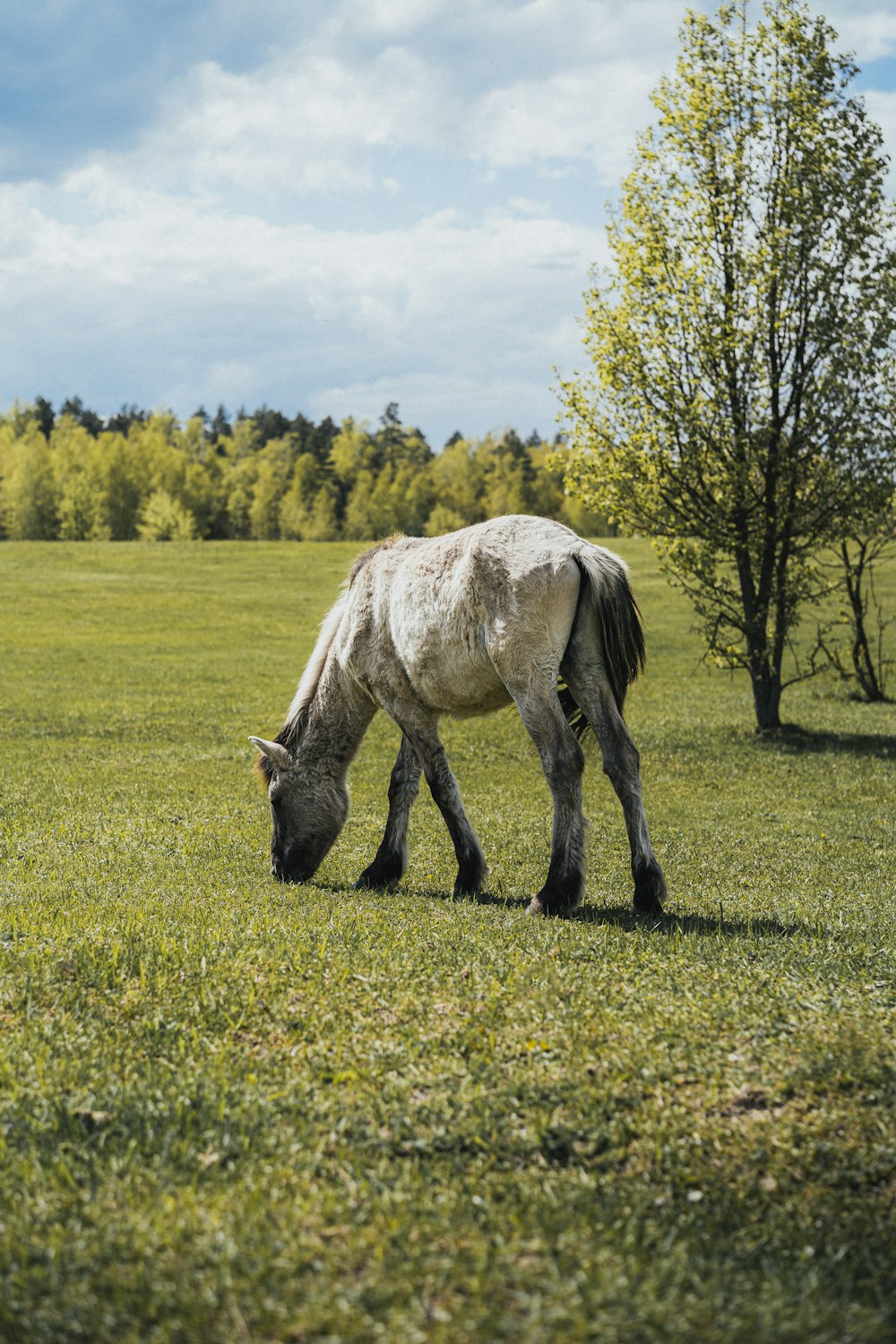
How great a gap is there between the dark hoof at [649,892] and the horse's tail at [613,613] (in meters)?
1.34

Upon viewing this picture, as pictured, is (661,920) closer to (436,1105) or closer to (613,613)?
(613,613)

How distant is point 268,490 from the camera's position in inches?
4205

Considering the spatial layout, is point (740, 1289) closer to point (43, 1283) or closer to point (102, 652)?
point (43, 1283)

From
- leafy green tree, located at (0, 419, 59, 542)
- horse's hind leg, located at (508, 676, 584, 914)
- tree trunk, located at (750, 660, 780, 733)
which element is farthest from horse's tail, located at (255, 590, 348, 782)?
leafy green tree, located at (0, 419, 59, 542)

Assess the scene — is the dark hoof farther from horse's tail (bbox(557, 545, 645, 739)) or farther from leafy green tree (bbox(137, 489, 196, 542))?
leafy green tree (bbox(137, 489, 196, 542))

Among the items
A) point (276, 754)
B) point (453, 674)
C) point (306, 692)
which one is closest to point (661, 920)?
point (453, 674)

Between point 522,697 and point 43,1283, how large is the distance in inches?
225

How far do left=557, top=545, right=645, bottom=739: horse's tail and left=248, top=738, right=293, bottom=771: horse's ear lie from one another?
10.1 feet

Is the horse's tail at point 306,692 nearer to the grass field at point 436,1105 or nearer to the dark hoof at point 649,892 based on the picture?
the grass field at point 436,1105

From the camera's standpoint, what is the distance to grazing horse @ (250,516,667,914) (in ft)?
28.1

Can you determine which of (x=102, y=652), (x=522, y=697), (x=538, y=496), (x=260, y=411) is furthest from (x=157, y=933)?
(x=260, y=411)

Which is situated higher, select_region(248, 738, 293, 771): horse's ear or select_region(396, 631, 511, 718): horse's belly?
select_region(396, 631, 511, 718): horse's belly

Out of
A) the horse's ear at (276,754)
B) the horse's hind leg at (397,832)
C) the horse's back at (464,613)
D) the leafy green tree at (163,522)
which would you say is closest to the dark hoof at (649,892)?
the horse's back at (464,613)

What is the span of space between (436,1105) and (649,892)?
4344 mm
